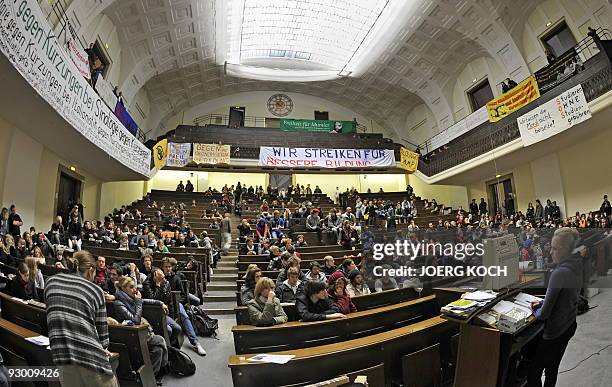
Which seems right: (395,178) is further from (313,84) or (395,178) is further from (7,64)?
(7,64)

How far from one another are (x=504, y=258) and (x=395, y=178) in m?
19.6

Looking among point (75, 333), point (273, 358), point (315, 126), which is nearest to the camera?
point (75, 333)

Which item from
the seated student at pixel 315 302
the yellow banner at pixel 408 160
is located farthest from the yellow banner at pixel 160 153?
the seated student at pixel 315 302

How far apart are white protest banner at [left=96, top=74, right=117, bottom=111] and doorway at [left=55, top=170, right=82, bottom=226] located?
2848 millimetres

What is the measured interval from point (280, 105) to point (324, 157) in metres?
7.54

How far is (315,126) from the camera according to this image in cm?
1994

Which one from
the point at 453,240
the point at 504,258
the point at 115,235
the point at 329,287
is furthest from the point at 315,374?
the point at 115,235

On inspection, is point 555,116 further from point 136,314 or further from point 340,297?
point 136,314

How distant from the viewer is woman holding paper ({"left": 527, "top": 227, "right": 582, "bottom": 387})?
2.06 meters

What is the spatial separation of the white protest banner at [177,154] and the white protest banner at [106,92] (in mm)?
3015

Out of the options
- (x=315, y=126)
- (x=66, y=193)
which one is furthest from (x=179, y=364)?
(x=315, y=126)

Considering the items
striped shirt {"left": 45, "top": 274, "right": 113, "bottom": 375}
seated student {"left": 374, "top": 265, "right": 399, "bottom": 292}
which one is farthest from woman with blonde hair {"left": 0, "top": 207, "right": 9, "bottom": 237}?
seated student {"left": 374, "top": 265, "right": 399, "bottom": 292}

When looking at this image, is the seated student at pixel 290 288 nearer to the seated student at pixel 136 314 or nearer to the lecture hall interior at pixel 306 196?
the lecture hall interior at pixel 306 196

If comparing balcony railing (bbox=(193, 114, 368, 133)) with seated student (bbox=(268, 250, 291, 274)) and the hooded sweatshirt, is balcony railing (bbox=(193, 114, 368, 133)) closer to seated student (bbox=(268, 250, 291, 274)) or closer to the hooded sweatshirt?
seated student (bbox=(268, 250, 291, 274))
